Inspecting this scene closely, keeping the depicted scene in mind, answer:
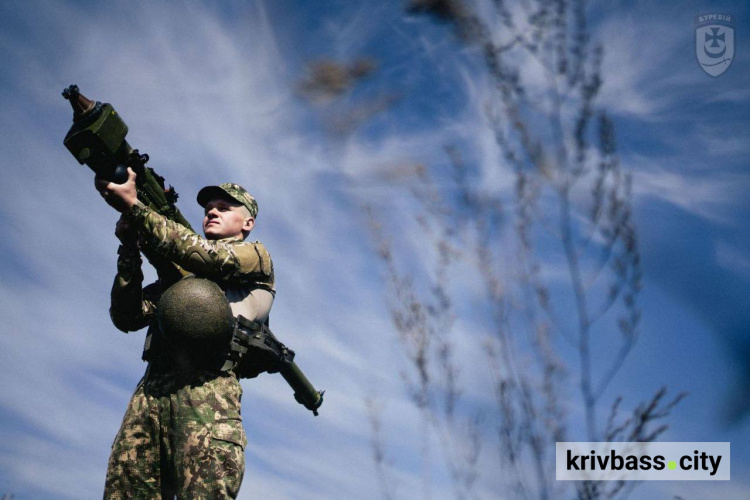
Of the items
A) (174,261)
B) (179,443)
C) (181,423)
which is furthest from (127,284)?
(179,443)

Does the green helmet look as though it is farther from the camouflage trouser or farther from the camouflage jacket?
the camouflage trouser

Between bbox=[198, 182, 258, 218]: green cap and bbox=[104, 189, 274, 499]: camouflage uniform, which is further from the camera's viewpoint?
bbox=[198, 182, 258, 218]: green cap

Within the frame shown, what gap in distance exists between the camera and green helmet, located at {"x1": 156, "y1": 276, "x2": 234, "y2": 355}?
4016 mm

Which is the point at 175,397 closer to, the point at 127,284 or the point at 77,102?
the point at 127,284

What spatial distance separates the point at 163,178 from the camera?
5.01 metres

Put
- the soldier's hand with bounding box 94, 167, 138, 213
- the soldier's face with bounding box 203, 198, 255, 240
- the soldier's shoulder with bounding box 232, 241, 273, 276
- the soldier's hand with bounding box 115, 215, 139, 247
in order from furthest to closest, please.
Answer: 1. the soldier's face with bounding box 203, 198, 255, 240
2. the soldier's shoulder with bounding box 232, 241, 273, 276
3. the soldier's hand with bounding box 115, 215, 139, 247
4. the soldier's hand with bounding box 94, 167, 138, 213

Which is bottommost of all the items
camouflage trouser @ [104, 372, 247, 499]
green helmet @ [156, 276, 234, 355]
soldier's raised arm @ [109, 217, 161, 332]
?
camouflage trouser @ [104, 372, 247, 499]

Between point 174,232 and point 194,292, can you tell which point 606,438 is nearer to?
point 194,292

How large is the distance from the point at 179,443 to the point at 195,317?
85 cm

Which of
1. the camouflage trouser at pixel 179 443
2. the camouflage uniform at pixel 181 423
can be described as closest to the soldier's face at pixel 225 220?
the camouflage uniform at pixel 181 423

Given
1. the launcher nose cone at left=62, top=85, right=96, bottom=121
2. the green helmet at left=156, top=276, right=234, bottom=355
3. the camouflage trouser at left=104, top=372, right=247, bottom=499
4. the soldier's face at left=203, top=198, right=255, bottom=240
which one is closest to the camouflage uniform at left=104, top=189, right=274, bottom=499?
the camouflage trouser at left=104, top=372, right=247, bottom=499

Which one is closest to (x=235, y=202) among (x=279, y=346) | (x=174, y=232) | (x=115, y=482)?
(x=174, y=232)

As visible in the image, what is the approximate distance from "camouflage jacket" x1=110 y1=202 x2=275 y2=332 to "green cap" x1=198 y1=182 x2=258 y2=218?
1.32ft

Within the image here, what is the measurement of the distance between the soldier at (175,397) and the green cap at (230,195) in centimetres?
59
